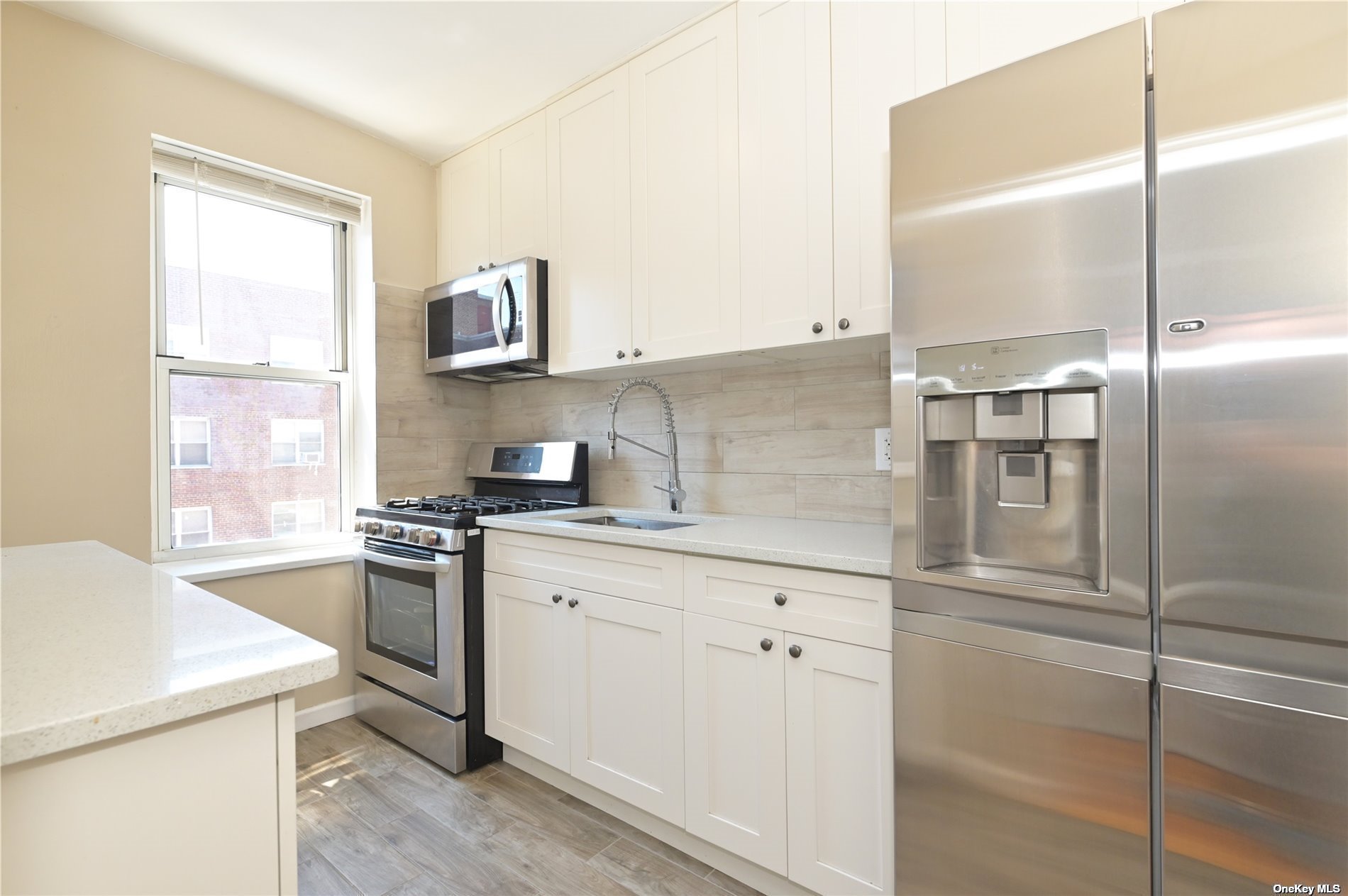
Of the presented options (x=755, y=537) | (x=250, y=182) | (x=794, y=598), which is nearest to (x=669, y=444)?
(x=755, y=537)

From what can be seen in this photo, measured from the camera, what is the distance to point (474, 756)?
7.76ft

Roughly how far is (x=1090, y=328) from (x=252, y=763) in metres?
1.40

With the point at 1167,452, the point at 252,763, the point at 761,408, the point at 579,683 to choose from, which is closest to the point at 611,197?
the point at 761,408

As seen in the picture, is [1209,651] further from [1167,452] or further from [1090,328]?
[1090,328]

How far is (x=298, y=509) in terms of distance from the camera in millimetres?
2891

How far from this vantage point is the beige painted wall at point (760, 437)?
209 centimetres

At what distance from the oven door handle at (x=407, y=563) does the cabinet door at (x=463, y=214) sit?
1.38 m

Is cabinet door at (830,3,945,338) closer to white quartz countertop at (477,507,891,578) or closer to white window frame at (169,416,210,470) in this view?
white quartz countertop at (477,507,891,578)

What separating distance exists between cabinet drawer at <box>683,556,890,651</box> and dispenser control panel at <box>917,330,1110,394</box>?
473 mm

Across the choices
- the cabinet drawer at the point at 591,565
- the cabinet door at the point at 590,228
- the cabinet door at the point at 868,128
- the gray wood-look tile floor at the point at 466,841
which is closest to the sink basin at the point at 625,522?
the cabinet drawer at the point at 591,565

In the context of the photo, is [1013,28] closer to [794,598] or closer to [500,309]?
[794,598]

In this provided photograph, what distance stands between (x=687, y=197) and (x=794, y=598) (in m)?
1.38

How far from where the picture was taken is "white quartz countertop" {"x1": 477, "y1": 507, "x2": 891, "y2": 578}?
4.95ft

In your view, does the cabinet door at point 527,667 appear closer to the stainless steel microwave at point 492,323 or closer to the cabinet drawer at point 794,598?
the cabinet drawer at point 794,598
